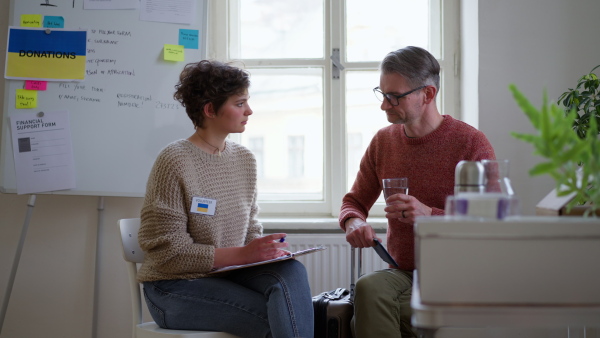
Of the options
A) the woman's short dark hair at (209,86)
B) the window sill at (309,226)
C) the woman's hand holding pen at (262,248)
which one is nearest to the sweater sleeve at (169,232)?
the woman's hand holding pen at (262,248)

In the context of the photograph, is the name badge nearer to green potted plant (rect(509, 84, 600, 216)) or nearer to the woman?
the woman

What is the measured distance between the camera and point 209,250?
6.11 ft

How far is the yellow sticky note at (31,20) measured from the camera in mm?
2619

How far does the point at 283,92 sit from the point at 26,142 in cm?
121

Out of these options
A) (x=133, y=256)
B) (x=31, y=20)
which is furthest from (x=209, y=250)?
(x=31, y=20)

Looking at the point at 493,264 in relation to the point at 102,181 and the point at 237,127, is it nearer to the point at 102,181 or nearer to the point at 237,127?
the point at 237,127

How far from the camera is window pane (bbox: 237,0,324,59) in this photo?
303 centimetres

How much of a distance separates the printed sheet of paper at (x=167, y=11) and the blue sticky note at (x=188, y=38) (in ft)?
0.13

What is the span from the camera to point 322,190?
9.90 ft

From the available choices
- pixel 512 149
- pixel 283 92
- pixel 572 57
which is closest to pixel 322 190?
pixel 283 92

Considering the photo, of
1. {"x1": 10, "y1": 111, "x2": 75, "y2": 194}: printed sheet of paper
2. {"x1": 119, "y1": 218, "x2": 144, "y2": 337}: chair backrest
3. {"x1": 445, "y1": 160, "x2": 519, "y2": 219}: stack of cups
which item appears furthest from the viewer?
{"x1": 10, "y1": 111, "x2": 75, "y2": 194}: printed sheet of paper

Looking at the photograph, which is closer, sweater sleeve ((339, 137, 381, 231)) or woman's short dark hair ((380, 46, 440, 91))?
woman's short dark hair ((380, 46, 440, 91))

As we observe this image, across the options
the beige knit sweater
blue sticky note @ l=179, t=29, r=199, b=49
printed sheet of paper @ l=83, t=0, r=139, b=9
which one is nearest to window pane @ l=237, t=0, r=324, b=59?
blue sticky note @ l=179, t=29, r=199, b=49

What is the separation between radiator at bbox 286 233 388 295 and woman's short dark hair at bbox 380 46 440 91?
893 mm
